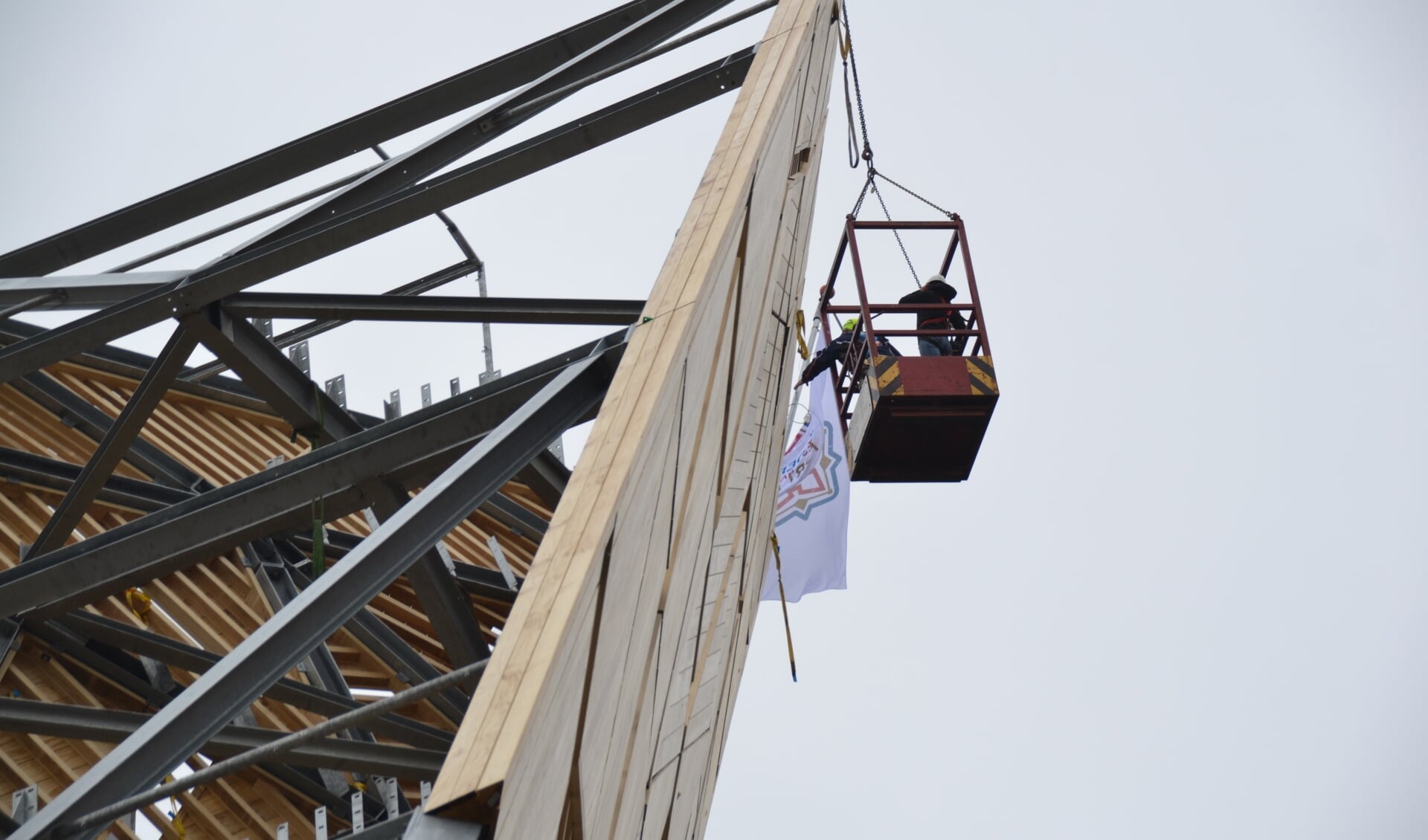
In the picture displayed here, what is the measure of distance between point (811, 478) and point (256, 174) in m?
9.16

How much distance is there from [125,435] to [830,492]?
9.45m

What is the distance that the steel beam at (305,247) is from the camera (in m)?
5.55

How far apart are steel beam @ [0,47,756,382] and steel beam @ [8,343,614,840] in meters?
2.22

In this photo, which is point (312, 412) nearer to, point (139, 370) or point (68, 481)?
point (68, 481)

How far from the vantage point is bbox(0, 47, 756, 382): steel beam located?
18.2 feet

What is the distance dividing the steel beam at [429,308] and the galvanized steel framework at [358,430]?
1cm

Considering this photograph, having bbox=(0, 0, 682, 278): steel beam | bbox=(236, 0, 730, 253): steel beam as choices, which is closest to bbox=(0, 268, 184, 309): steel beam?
bbox=(236, 0, 730, 253): steel beam

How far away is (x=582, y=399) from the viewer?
13.8ft

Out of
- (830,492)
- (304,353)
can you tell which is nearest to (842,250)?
(830,492)

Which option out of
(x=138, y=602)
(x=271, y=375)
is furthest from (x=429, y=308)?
(x=138, y=602)

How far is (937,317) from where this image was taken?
15805 mm

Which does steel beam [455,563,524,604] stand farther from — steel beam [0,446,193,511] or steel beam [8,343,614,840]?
steel beam [8,343,614,840]

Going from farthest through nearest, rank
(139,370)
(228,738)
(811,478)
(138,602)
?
1. (811,478)
2. (139,370)
3. (138,602)
4. (228,738)

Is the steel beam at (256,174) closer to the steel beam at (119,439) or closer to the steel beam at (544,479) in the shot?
the steel beam at (119,439)
